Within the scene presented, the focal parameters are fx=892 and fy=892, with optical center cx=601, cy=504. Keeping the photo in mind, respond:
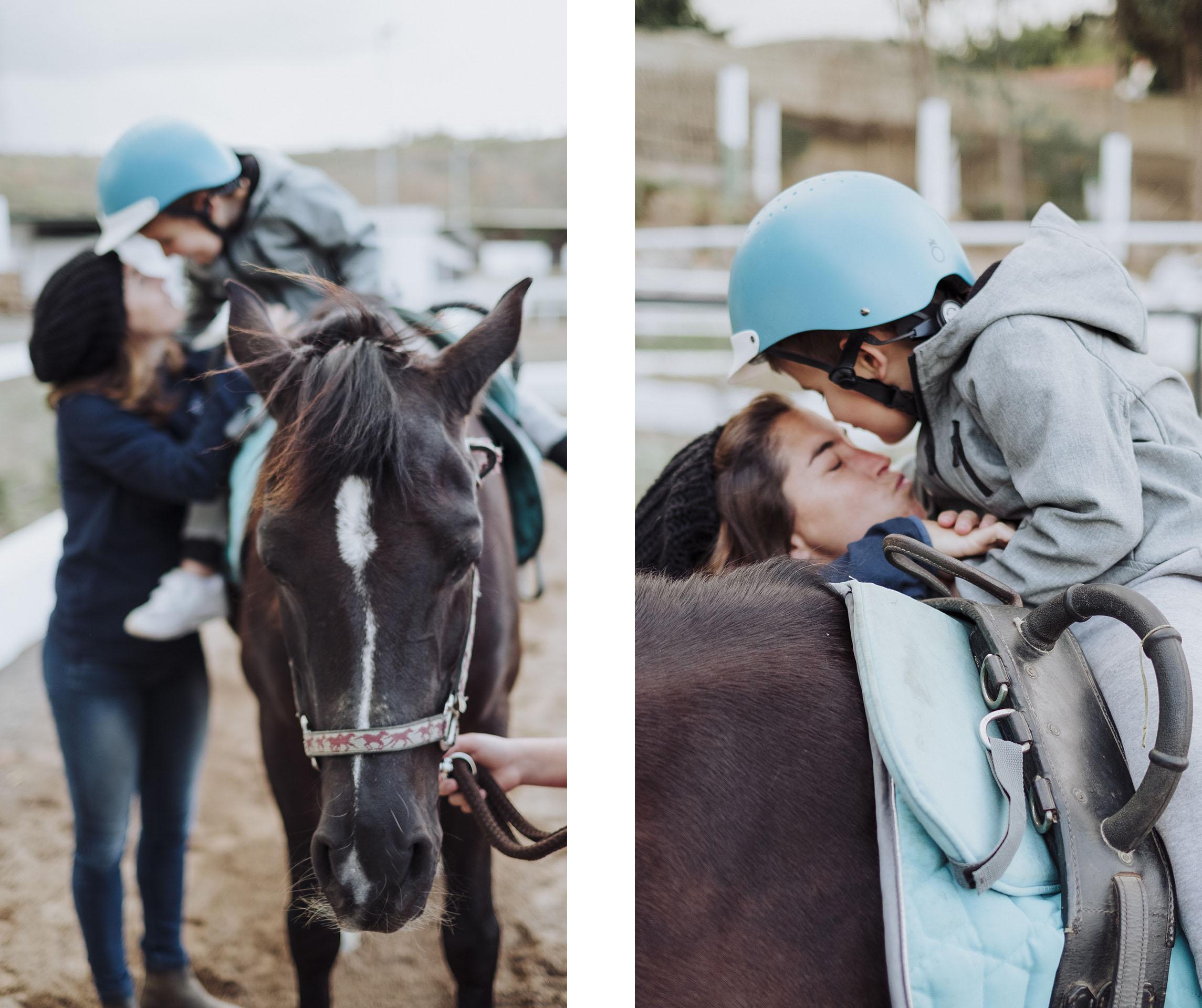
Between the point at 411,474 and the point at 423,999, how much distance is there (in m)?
1.55

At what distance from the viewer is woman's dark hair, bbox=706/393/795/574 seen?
146 centimetres

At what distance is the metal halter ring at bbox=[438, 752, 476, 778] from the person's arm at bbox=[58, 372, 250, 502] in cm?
82

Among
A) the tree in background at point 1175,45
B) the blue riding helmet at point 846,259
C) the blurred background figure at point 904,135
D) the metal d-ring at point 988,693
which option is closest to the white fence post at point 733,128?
the blurred background figure at point 904,135

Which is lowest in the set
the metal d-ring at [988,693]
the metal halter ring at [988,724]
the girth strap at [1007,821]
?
the girth strap at [1007,821]

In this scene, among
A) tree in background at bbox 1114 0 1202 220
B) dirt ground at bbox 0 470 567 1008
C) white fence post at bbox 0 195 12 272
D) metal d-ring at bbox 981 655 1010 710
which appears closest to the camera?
metal d-ring at bbox 981 655 1010 710

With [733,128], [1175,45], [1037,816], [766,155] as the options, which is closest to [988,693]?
[1037,816]

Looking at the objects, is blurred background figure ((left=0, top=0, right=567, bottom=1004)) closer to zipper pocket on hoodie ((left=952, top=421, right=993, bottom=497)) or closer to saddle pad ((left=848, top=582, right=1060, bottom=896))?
zipper pocket on hoodie ((left=952, top=421, right=993, bottom=497))

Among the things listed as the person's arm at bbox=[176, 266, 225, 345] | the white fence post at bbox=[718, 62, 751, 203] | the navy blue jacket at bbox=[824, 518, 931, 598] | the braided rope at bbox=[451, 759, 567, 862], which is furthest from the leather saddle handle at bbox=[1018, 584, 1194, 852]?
the white fence post at bbox=[718, 62, 751, 203]

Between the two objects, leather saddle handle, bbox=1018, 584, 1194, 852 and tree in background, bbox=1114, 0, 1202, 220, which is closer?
leather saddle handle, bbox=1018, 584, 1194, 852

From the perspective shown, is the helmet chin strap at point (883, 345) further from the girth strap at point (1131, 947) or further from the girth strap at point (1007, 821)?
the girth strap at point (1131, 947)

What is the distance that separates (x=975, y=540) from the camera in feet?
4.44

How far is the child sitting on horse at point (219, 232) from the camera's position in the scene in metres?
1.67

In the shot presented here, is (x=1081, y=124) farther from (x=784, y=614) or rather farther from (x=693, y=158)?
(x=784, y=614)

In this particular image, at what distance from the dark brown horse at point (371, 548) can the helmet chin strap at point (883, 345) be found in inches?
20.4
